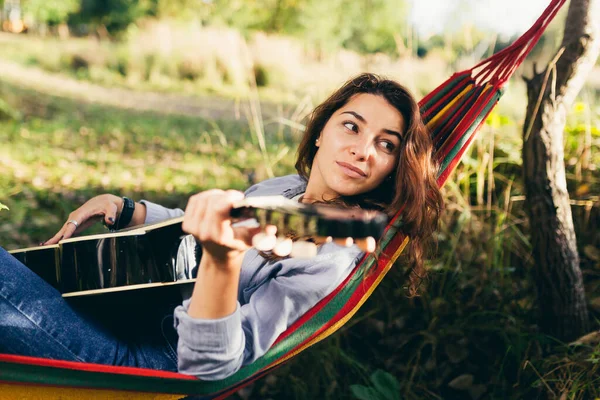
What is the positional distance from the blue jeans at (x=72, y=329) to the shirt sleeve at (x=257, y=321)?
0.71 feet

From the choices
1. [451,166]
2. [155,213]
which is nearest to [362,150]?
[451,166]

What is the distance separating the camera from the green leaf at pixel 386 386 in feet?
6.40

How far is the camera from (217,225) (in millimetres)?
1033

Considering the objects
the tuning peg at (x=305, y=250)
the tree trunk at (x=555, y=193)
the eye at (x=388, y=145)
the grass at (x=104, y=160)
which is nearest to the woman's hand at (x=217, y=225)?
the tuning peg at (x=305, y=250)

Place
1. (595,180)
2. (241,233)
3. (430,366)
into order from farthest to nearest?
(595,180)
(430,366)
(241,233)

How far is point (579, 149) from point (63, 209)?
3061 mm

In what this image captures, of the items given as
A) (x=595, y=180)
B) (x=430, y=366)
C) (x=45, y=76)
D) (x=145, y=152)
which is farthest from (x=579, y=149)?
(x=45, y=76)

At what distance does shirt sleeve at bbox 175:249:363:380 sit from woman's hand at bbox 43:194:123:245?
2.30 feet

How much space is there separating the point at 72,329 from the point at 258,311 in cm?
51

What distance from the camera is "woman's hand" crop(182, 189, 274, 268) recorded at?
1.03m

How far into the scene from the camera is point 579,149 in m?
2.80

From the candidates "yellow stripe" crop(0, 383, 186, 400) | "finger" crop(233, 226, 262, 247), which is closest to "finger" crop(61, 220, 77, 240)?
"yellow stripe" crop(0, 383, 186, 400)

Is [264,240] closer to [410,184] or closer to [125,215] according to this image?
[410,184]

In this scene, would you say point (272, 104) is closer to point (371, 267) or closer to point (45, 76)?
point (45, 76)
